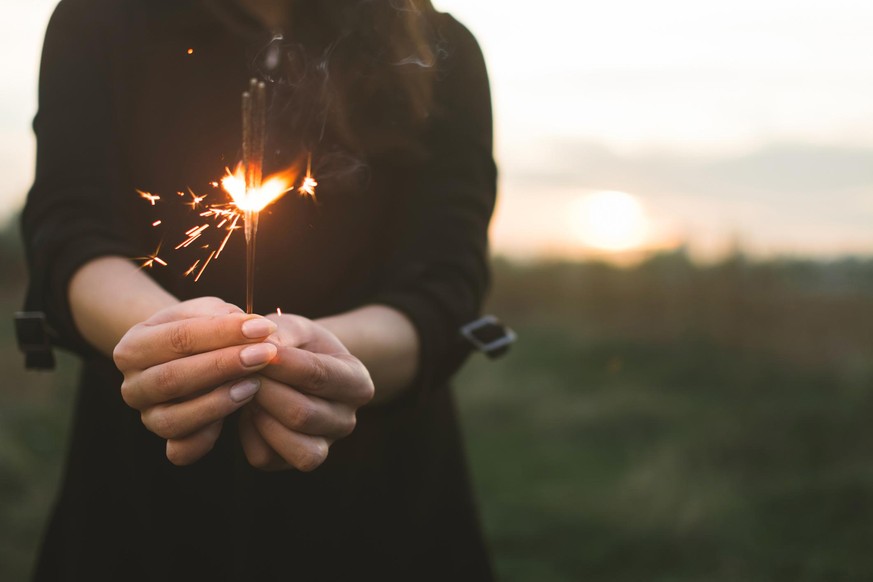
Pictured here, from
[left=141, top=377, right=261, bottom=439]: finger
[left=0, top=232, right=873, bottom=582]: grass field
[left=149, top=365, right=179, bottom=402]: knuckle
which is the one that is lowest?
[left=0, top=232, right=873, bottom=582]: grass field

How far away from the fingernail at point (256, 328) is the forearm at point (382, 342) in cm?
48

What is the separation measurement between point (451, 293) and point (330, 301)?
341mm

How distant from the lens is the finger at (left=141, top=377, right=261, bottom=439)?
1.37 meters

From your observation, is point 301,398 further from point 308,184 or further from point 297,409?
point 308,184

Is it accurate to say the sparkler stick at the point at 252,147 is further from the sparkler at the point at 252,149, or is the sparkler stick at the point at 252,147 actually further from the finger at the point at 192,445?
the finger at the point at 192,445

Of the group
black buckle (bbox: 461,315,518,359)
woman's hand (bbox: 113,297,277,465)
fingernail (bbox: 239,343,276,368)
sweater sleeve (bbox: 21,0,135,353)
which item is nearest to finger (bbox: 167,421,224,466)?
woman's hand (bbox: 113,297,277,465)

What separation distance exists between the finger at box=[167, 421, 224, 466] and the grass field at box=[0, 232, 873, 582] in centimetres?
407

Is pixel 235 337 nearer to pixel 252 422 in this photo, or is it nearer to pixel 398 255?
pixel 252 422

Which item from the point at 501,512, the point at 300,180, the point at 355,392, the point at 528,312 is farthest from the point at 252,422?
the point at 528,312

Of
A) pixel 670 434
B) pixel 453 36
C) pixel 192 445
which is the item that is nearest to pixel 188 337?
pixel 192 445

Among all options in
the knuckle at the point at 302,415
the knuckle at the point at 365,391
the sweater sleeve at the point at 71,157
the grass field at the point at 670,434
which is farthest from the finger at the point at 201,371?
the grass field at the point at 670,434

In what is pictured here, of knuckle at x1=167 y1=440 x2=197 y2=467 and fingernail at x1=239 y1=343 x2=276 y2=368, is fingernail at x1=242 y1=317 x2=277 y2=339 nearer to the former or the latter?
fingernail at x1=239 y1=343 x2=276 y2=368

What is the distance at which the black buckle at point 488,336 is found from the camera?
2.15 metres

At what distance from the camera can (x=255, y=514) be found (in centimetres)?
204
